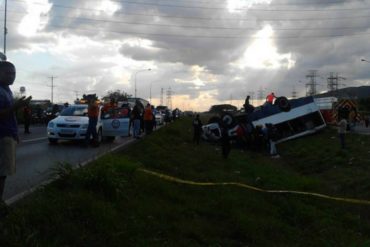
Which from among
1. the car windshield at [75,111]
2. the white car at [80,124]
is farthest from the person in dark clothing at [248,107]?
the car windshield at [75,111]

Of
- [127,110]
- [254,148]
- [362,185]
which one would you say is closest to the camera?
[362,185]

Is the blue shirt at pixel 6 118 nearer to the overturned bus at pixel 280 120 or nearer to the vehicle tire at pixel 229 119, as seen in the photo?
the overturned bus at pixel 280 120

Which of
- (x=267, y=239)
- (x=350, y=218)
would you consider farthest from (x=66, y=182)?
(x=350, y=218)

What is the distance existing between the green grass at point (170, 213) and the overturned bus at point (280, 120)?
52.5 ft

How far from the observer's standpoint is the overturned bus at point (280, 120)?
30.1 m

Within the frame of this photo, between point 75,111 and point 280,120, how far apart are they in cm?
1307

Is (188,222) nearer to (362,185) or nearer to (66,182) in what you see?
(66,182)

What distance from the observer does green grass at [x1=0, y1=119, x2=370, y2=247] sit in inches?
231

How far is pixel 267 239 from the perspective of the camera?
7.85 meters

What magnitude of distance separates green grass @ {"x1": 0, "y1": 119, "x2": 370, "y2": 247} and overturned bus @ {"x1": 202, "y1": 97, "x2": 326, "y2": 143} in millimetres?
15999

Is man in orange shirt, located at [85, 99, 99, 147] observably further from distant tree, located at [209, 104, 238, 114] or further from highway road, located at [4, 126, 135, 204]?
distant tree, located at [209, 104, 238, 114]

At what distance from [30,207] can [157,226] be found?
1696mm

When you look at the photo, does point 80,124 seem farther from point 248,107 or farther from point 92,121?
point 248,107

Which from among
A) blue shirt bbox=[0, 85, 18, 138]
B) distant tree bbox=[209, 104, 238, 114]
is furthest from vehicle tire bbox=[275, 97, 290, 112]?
blue shirt bbox=[0, 85, 18, 138]
